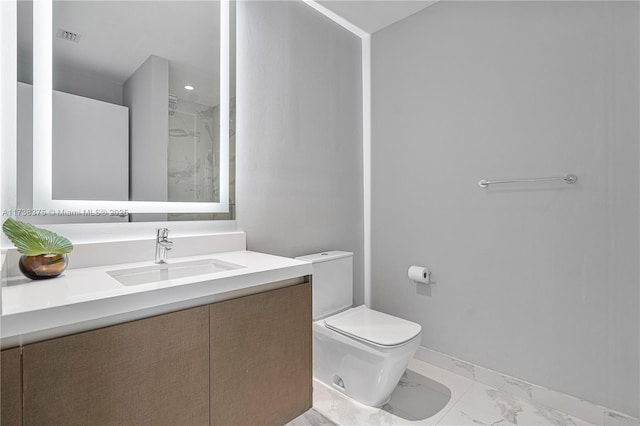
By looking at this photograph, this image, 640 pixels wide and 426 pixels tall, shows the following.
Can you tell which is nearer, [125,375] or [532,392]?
[125,375]

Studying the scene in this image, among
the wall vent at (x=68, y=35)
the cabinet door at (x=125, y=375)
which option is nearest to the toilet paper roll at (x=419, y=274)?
the cabinet door at (x=125, y=375)

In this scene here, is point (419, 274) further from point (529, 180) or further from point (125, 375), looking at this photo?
point (125, 375)

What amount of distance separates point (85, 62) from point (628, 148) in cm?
231

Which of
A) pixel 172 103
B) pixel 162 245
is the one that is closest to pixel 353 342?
Result: pixel 162 245

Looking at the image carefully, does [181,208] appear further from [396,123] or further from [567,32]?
[567,32]

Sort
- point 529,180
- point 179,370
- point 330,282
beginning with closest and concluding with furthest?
point 179,370 < point 529,180 < point 330,282

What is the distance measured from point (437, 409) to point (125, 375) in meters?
1.43

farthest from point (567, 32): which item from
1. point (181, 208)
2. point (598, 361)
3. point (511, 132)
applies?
point (181, 208)

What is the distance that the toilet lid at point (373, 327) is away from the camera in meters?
1.50

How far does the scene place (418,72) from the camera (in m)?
2.11

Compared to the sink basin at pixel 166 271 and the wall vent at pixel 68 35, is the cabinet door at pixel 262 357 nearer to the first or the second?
the sink basin at pixel 166 271

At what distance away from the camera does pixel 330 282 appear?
190cm

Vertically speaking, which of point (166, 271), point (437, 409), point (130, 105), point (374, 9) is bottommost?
point (437, 409)

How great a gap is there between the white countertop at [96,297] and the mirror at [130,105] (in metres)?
0.37
